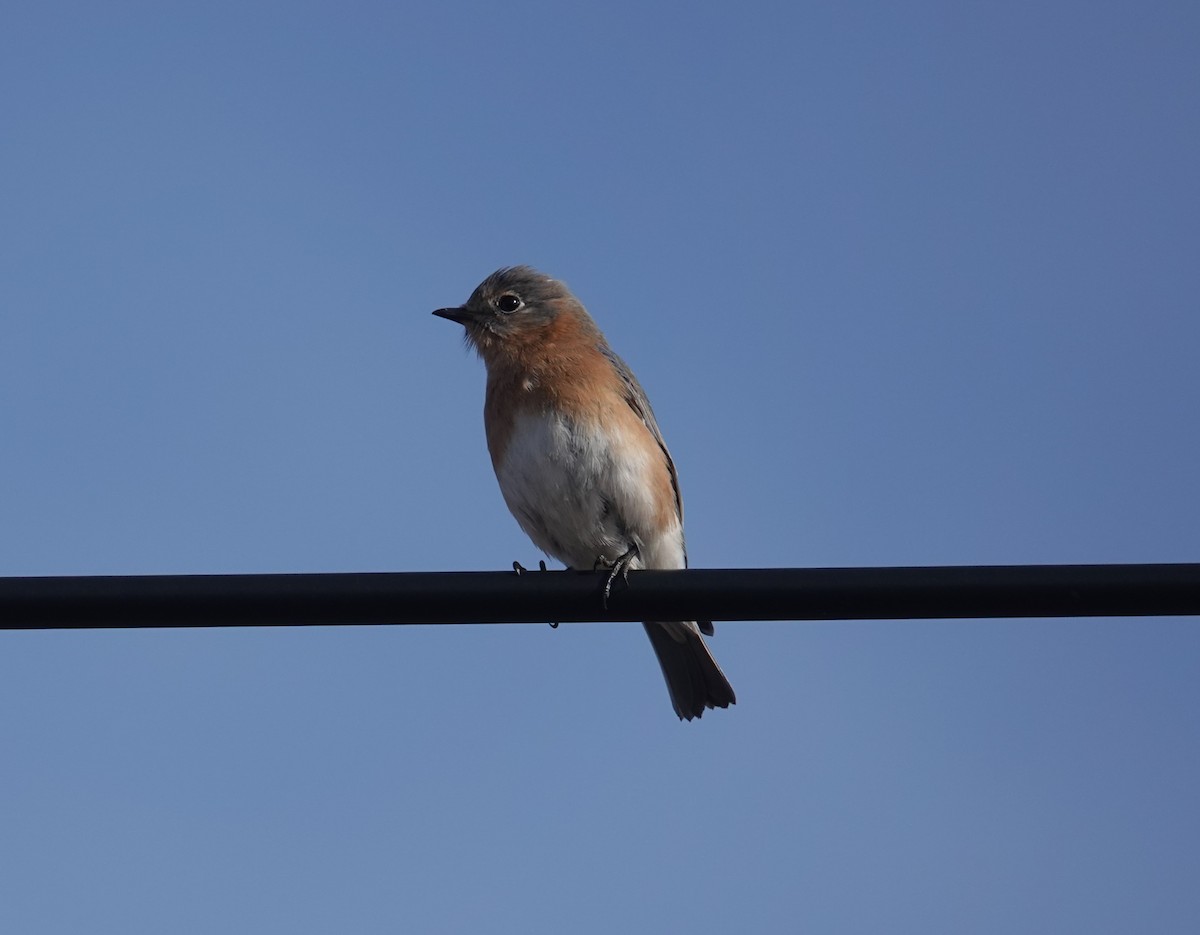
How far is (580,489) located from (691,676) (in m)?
1.59

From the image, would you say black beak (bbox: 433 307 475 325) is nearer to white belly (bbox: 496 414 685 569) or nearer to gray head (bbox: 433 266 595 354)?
gray head (bbox: 433 266 595 354)

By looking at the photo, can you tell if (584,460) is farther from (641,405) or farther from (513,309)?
(513,309)

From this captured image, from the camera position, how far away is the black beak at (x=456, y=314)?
8414 mm

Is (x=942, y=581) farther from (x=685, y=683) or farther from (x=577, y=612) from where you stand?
(x=685, y=683)

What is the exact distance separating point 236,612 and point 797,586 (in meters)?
1.65

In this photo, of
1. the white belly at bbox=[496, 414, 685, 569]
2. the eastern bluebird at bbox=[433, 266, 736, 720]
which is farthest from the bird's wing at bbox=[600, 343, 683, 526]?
the white belly at bbox=[496, 414, 685, 569]

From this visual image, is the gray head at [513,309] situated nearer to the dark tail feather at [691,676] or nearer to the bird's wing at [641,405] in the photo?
the bird's wing at [641,405]

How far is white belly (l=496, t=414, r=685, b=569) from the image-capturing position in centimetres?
704

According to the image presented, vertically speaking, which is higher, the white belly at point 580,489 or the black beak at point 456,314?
the black beak at point 456,314

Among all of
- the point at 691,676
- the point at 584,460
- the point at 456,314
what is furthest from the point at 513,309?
the point at 691,676

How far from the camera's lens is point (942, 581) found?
387 cm

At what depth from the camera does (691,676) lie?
7918 millimetres

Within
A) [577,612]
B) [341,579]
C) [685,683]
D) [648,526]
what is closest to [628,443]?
[648,526]

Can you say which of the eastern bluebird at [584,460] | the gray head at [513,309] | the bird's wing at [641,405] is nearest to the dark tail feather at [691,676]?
the eastern bluebird at [584,460]
